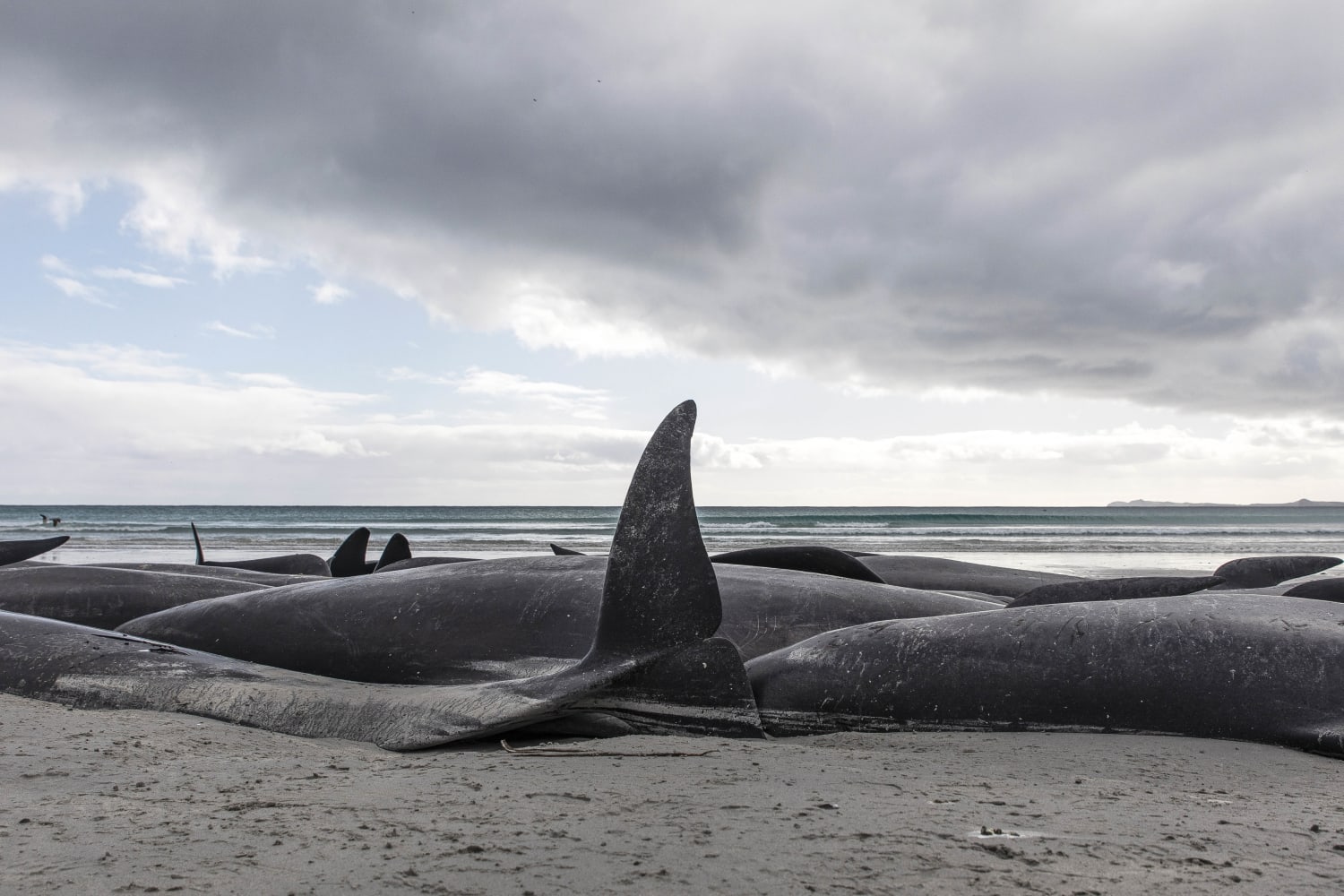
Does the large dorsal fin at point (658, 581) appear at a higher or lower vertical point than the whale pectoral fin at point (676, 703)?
higher

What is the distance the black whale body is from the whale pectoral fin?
1.16m

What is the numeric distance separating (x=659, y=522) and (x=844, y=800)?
5.00 feet

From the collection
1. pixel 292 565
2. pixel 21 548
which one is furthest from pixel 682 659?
pixel 21 548

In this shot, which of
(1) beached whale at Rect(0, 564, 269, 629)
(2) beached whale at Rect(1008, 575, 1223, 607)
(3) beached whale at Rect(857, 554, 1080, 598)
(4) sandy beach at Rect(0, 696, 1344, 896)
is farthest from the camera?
(3) beached whale at Rect(857, 554, 1080, 598)

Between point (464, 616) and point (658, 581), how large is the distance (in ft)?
5.97

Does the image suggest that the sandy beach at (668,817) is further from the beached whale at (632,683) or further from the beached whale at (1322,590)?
the beached whale at (1322,590)

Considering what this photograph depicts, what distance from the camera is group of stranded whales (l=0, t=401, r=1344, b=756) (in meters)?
3.72

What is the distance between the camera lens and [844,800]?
8.42ft

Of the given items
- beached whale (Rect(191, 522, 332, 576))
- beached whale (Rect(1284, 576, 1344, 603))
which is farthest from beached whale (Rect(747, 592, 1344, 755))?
beached whale (Rect(191, 522, 332, 576))

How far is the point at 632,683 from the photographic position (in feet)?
12.3

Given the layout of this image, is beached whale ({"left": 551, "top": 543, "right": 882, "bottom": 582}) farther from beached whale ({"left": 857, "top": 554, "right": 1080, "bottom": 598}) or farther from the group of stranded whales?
beached whale ({"left": 857, "top": 554, "right": 1080, "bottom": 598})

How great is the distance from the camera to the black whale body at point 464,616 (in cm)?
508

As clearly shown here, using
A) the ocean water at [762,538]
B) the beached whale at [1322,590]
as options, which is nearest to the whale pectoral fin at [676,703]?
the beached whale at [1322,590]

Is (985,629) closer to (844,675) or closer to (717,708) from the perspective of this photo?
(844,675)
